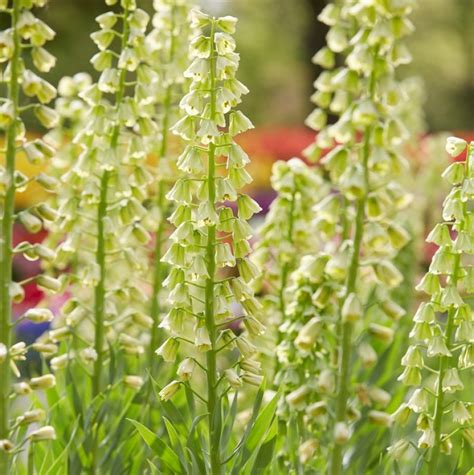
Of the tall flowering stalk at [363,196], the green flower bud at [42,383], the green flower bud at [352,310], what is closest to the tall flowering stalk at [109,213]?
the green flower bud at [42,383]

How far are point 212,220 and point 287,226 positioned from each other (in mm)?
938

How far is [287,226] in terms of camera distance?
3.27m

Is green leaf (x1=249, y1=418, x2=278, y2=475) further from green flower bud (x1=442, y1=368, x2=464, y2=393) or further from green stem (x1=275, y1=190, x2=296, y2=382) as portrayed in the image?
green stem (x1=275, y1=190, x2=296, y2=382)

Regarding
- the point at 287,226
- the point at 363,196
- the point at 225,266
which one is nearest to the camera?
the point at 363,196

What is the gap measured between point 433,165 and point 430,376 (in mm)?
2331

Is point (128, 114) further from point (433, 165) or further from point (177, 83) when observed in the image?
point (433, 165)

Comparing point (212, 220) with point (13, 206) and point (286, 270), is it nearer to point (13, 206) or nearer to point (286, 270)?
point (13, 206)

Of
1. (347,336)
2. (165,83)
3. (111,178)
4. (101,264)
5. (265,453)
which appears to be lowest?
(265,453)

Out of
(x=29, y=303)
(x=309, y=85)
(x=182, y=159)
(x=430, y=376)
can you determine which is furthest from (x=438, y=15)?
(x=182, y=159)

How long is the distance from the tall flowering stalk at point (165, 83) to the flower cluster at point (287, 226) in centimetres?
45

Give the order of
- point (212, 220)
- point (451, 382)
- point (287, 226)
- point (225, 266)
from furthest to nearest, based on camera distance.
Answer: point (287, 226) → point (225, 266) → point (451, 382) → point (212, 220)

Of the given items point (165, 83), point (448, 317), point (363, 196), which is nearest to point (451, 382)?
point (448, 317)

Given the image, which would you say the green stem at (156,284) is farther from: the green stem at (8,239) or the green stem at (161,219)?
the green stem at (8,239)

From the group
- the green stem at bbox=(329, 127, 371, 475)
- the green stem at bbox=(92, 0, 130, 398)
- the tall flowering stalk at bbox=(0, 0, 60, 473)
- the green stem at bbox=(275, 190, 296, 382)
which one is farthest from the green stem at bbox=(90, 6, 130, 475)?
the green stem at bbox=(329, 127, 371, 475)
